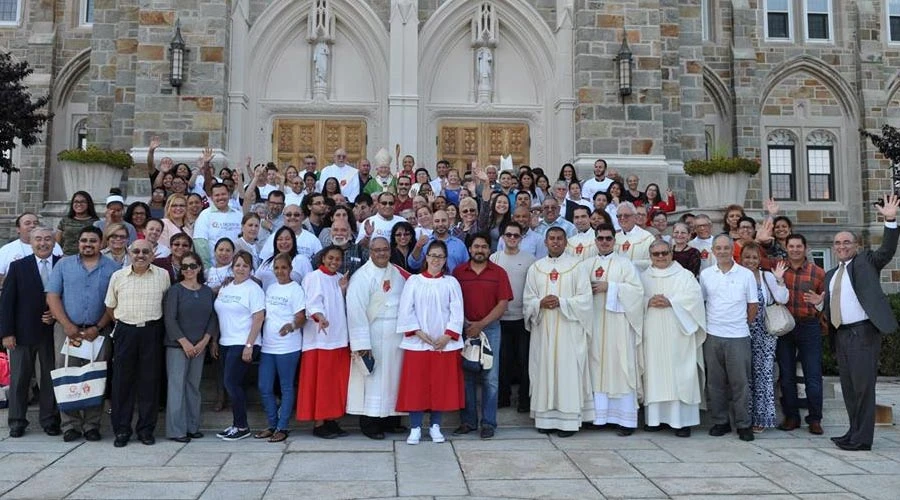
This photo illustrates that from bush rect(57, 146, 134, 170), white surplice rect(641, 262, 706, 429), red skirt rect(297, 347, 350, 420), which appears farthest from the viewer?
bush rect(57, 146, 134, 170)

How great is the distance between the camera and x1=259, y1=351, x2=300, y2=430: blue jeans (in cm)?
706

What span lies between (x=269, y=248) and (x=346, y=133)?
7569 mm

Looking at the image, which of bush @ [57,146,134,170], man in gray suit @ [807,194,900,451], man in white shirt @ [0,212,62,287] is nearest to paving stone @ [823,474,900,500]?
man in gray suit @ [807,194,900,451]

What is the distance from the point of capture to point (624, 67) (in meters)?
14.3

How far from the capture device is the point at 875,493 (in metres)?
5.42

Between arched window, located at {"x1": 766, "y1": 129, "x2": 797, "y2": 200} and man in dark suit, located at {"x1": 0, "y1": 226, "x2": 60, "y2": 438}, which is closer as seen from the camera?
man in dark suit, located at {"x1": 0, "y1": 226, "x2": 60, "y2": 438}

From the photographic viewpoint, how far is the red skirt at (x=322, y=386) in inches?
277

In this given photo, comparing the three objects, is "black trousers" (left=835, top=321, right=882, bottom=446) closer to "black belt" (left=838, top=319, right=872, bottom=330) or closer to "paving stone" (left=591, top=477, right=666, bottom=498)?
"black belt" (left=838, top=319, right=872, bottom=330)

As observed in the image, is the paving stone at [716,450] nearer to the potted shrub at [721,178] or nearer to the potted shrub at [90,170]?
the potted shrub at [721,178]

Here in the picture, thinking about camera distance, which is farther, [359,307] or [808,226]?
[808,226]

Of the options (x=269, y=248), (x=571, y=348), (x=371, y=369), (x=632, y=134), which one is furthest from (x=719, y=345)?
(x=632, y=134)

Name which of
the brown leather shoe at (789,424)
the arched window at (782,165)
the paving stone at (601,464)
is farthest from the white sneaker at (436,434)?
the arched window at (782,165)

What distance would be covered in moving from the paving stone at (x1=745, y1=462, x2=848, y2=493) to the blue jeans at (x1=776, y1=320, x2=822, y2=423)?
1.53 meters

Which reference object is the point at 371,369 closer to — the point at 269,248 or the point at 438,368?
the point at 438,368
